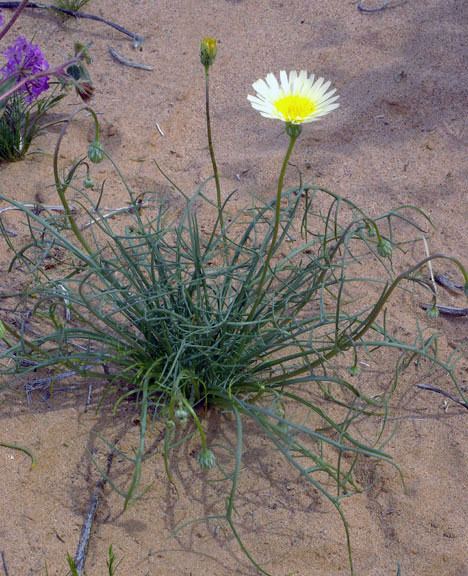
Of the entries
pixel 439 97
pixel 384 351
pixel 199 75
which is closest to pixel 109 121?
pixel 199 75

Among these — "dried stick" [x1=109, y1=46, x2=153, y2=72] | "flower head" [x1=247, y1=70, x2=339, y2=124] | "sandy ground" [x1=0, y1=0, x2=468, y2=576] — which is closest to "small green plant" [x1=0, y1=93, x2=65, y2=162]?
"sandy ground" [x1=0, y1=0, x2=468, y2=576]

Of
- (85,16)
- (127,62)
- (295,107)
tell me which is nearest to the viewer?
(295,107)

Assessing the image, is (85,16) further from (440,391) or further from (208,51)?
(440,391)

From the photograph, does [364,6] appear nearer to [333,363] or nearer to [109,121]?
[109,121]

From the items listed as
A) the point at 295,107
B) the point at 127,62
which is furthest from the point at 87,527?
the point at 127,62

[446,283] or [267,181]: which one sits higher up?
[267,181]

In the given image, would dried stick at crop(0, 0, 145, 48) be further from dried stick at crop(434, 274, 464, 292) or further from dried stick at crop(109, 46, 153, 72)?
dried stick at crop(434, 274, 464, 292)

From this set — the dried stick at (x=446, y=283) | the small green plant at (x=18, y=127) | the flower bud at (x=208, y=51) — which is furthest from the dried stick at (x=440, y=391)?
the small green plant at (x=18, y=127)
